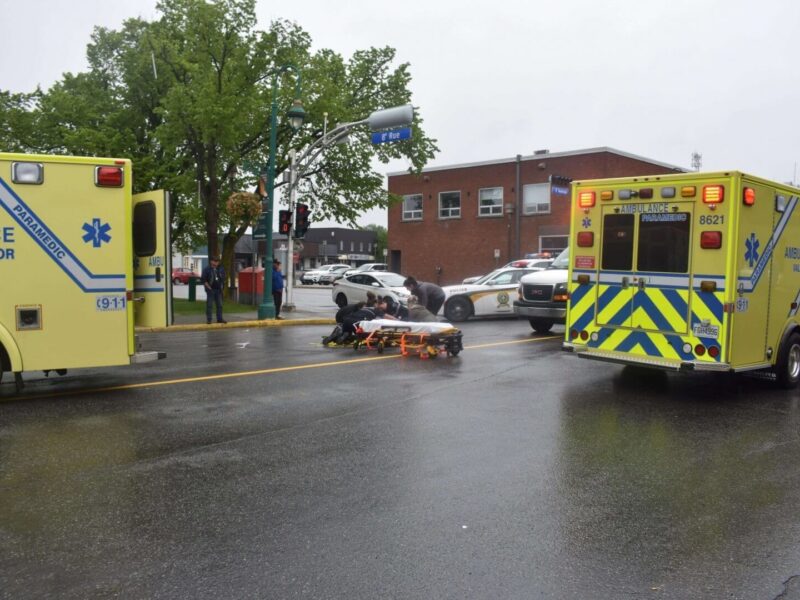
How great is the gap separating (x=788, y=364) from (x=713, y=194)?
282cm

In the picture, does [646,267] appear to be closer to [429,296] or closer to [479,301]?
[429,296]

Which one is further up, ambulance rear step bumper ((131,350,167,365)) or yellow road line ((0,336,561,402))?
ambulance rear step bumper ((131,350,167,365))

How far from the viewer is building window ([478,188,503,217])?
44.2 m

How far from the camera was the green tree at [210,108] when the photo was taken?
23188 mm

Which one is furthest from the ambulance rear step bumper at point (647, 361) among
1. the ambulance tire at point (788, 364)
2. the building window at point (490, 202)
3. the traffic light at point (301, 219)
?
the building window at point (490, 202)

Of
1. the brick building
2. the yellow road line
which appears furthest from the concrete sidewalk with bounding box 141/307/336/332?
the brick building

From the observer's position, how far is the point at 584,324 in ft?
32.2

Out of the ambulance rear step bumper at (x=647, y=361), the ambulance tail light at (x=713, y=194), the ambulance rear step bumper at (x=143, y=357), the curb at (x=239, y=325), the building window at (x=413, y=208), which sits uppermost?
the building window at (x=413, y=208)

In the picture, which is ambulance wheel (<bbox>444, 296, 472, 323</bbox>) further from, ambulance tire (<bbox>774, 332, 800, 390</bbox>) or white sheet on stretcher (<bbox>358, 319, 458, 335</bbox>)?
ambulance tire (<bbox>774, 332, 800, 390</bbox>)

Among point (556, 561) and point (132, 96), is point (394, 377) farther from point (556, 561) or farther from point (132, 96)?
point (132, 96)

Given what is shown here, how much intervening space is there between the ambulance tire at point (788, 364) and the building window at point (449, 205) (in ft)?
121

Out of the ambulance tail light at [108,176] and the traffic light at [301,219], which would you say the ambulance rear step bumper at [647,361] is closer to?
the ambulance tail light at [108,176]

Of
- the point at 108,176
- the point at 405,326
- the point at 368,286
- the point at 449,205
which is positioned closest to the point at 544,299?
the point at 405,326

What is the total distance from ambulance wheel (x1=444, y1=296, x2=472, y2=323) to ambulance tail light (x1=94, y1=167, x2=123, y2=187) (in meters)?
12.5
